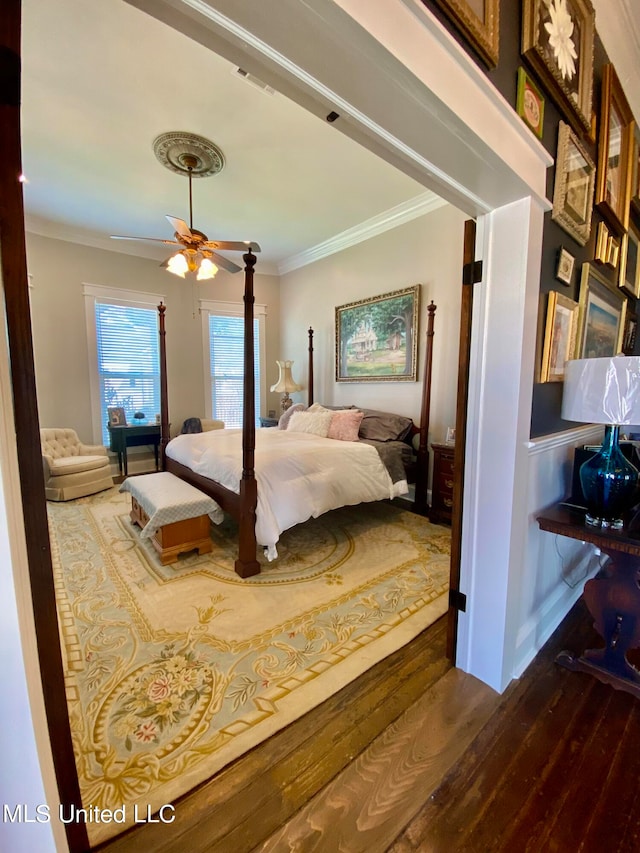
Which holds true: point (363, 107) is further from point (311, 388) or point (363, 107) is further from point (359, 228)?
point (311, 388)

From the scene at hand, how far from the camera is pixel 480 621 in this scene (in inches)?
59.8

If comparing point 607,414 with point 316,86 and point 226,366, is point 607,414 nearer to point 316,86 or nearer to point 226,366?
point 316,86

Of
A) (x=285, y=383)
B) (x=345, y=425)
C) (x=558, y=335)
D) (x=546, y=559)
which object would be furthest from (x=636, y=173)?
(x=285, y=383)

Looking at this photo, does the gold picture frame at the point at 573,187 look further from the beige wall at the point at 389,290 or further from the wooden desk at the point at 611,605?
the beige wall at the point at 389,290

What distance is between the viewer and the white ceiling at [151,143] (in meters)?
1.93

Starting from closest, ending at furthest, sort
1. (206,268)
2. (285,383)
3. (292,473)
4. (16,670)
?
(16,670), (292,473), (206,268), (285,383)

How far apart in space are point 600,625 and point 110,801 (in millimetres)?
1986

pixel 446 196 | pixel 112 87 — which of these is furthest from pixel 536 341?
pixel 112 87

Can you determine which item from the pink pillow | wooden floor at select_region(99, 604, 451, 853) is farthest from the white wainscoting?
the pink pillow

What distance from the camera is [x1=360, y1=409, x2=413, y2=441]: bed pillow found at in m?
3.63

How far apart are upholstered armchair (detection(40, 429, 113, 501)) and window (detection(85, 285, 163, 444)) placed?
0.43 metres

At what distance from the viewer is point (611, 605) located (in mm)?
1531

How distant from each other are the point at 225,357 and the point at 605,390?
5.03 m

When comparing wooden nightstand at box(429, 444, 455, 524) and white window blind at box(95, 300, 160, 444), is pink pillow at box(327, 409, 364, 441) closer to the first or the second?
wooden nightstand at box(429, 444, 455, 524)
